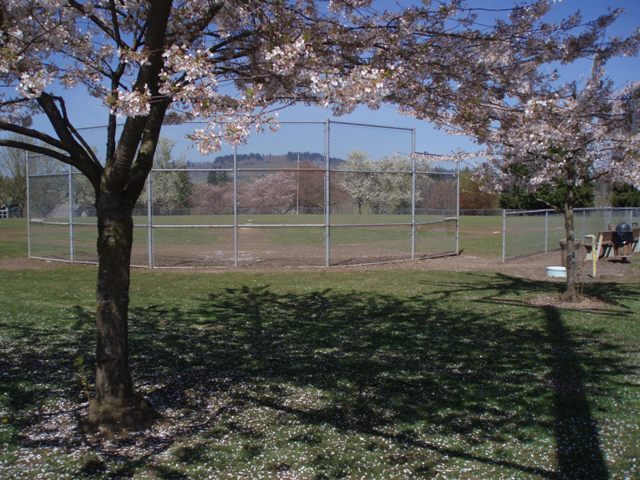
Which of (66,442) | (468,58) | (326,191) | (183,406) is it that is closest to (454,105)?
(468,58)

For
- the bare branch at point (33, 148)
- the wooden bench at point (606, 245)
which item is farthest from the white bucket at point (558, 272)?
the bare branch at point (33, 148)

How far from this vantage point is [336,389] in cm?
574

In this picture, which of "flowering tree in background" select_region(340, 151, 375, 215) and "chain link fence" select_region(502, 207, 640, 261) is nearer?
"flowering tree in background" select_region(340, 151, 375, 215)

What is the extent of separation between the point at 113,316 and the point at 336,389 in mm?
2082

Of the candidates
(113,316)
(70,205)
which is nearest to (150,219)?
(70,205)

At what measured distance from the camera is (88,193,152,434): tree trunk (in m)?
4.84

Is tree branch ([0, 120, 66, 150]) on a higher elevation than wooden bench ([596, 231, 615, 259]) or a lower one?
higher

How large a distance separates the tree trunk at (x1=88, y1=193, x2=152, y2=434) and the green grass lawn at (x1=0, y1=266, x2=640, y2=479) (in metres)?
0.29

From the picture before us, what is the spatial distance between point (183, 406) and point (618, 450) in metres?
3.33

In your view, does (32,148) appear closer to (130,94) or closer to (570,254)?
(130,94)

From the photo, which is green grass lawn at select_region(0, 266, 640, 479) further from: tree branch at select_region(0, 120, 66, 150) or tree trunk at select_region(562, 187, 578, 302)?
Result: tree branch at select_region(0, 120, 66, 150)

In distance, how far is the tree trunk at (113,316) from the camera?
4.84 metres

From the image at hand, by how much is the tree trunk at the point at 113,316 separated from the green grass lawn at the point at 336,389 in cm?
29

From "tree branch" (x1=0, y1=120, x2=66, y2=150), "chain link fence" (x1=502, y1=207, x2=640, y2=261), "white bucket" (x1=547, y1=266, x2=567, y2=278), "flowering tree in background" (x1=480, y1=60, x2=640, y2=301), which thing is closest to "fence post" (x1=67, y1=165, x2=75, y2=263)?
"flowering tree in background" (x1=480, y1=60, x2=640, y2=301)
